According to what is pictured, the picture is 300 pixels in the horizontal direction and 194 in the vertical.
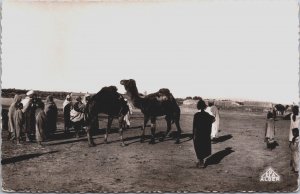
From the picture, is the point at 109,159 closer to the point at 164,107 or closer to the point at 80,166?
the point at 80,166

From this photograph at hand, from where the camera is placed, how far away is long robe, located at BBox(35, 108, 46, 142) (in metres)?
12.0

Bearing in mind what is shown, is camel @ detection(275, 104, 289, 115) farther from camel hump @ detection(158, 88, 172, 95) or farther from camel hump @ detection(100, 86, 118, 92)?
camel hump @ detection(100, 86, 118, 92)

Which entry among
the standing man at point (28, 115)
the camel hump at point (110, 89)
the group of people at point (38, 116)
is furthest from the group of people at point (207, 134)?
the standing man at point (28, 115)

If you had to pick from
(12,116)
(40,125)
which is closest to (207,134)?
(40,125)

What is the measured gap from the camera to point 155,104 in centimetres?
1268

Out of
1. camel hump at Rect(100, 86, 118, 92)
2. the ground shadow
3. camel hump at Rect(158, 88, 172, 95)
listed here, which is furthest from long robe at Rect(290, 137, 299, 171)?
camel hump at Rect(100, 86, 118, 92)

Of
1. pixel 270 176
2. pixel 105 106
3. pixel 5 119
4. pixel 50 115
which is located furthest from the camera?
pixel 5 119

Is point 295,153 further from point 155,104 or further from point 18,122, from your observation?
Result: point 18,122

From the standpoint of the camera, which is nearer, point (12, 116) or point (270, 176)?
point (270, 176)

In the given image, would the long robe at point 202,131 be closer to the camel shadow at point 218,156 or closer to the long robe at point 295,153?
the camel shadow at point 218,156

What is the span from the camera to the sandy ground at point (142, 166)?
10.1m

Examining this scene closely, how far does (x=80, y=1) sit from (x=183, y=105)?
174 inches

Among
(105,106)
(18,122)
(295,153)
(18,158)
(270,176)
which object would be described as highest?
(105,106)

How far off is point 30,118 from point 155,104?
385 centimetres
